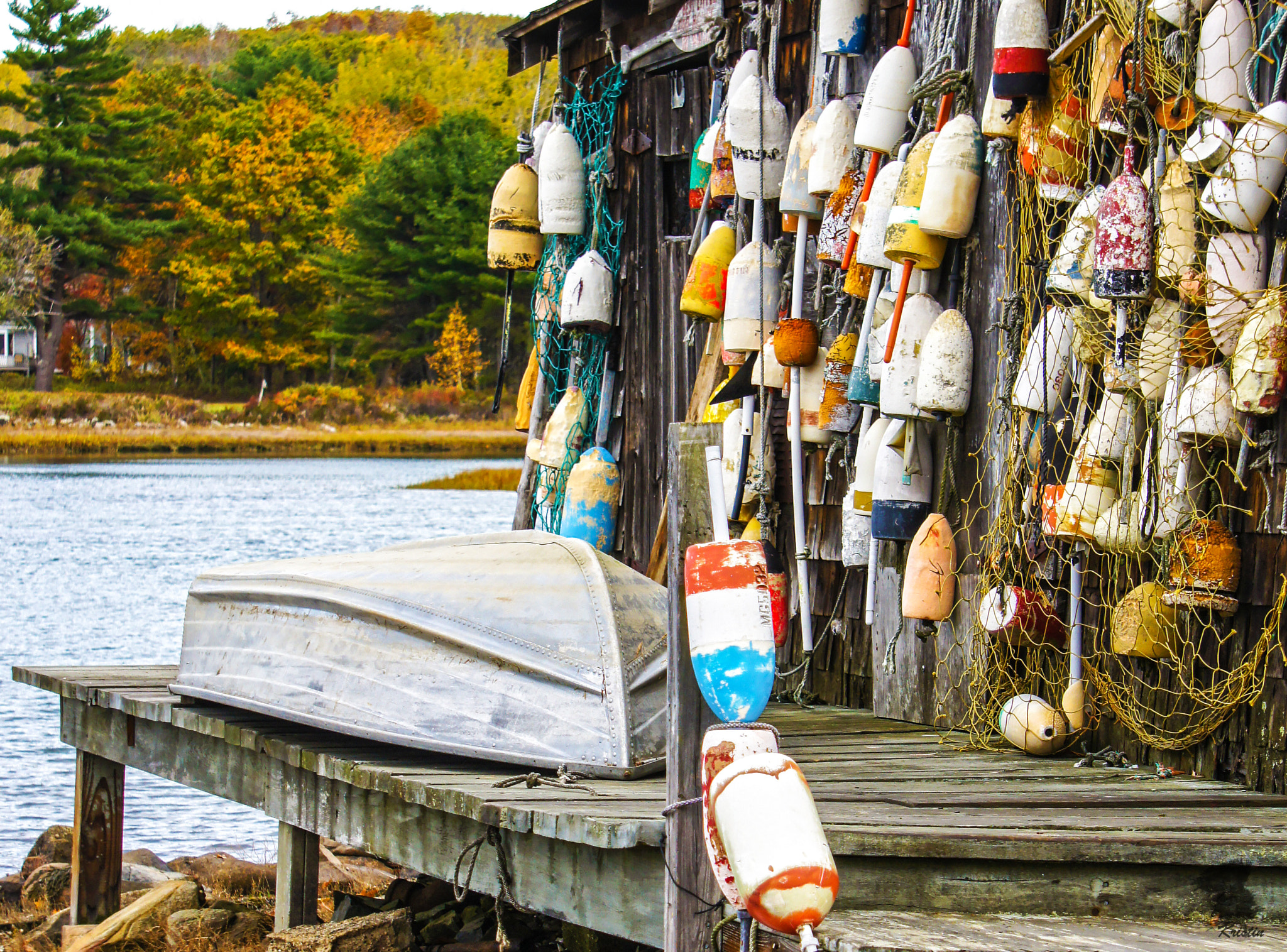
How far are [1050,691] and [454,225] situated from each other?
176 ft

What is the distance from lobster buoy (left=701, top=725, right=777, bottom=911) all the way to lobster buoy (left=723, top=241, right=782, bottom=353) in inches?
140

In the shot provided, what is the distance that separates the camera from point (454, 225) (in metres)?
57.6

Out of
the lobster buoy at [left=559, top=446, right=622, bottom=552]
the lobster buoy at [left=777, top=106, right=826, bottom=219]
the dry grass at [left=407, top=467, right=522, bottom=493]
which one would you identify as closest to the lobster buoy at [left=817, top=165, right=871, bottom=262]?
the lobster buoy at [left=777, top=106, right=826, bottom=219]

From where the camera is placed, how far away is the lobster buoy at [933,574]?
18.4 feet

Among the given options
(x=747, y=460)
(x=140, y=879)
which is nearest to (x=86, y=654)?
(x=140, y=879)

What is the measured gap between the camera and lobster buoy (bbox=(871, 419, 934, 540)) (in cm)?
575

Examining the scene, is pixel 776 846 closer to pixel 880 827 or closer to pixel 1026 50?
pixel 880 827

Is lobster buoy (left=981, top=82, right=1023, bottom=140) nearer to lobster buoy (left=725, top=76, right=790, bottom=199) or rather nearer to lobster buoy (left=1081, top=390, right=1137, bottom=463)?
lobster buoy (left=1081, top=390, right=1137, bottom=463)

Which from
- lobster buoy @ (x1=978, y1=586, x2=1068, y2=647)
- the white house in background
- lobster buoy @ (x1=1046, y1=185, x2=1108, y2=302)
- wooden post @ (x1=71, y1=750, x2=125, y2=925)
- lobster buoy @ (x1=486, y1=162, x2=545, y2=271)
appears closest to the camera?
lobster buoy @ (x1=1046, y1=185, x2=1108, y2=302)

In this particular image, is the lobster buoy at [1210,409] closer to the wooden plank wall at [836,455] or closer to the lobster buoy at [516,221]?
the wooden plank wall at [836,455]

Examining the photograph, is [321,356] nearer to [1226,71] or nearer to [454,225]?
[454,225]

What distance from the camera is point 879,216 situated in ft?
19.2

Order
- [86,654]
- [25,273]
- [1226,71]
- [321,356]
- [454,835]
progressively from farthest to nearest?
[321,356] → [25,273] → [86,654] → [454,835] → [1226,71]

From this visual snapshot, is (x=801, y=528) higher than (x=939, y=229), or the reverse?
(x=939, y=229)
